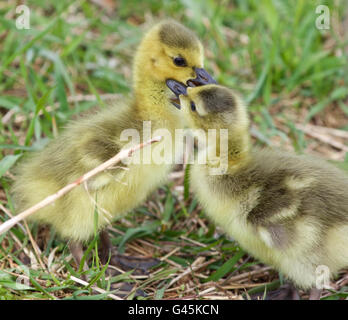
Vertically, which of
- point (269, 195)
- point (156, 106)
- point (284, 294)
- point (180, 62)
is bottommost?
point (284, 294)

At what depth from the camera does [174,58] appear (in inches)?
74.9

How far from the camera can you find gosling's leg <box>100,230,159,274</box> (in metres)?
1.98

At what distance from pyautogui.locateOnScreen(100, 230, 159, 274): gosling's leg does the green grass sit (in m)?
0.05

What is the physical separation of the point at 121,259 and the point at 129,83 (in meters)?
0.66

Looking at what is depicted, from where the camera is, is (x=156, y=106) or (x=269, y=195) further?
(x=156, y=106)

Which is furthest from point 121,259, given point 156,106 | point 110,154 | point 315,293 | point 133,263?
point 315,293

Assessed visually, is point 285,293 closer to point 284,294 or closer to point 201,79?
point 284,294

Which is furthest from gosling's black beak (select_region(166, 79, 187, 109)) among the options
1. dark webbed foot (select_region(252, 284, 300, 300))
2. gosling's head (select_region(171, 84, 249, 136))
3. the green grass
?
dark webbed foot (select_region(252, 284, 300, 300))

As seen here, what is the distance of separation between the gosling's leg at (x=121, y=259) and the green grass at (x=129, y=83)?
48mm

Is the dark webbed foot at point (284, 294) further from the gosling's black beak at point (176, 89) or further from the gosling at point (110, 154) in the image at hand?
the gosling's black beak at point (176, 89)

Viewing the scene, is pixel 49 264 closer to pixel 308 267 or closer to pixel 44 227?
pixel 44 227

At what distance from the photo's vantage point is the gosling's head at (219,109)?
1670 mm

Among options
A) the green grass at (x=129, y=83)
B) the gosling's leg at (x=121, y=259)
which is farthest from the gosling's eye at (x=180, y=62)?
the gosling's leg at (x=121, y=259)

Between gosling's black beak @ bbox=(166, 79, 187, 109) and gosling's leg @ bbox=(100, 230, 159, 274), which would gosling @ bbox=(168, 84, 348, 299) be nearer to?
gosling's black beak @ bbox=(166, 79, 187, 109)
